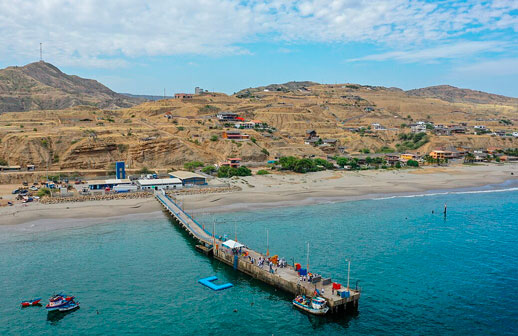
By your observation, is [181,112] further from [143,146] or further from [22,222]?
[22,222]

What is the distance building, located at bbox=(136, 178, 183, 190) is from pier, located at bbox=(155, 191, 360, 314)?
1803 cm

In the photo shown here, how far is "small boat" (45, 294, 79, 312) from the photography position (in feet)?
106

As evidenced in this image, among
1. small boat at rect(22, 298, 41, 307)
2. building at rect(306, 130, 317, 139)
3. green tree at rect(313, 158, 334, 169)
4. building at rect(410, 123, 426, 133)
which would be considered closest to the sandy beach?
green tree at rect(313, 158, 334, 169)

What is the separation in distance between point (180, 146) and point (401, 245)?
204 feet

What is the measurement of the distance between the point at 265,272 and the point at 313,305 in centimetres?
701

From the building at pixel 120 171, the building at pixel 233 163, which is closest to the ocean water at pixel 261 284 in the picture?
the building at pixel 120 171

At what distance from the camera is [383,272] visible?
39.3 meters

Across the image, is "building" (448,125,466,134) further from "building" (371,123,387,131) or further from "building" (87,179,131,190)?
"building" (87,179,131,190)

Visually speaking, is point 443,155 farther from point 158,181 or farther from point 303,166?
point 158,181

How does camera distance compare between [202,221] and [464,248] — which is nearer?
[464,248]

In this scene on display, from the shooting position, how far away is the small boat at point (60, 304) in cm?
3241

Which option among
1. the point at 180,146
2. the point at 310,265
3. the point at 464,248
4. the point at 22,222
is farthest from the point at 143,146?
the point at 464,248

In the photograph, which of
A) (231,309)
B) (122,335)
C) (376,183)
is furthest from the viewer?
(376,183)

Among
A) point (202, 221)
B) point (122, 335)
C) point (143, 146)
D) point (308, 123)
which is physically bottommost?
point (122, 335)
